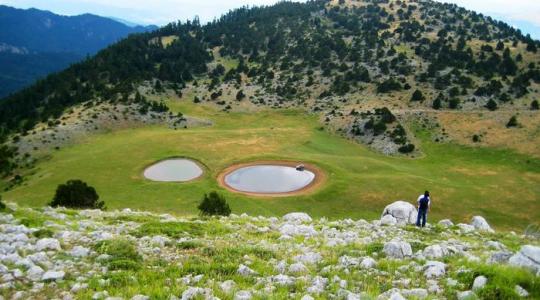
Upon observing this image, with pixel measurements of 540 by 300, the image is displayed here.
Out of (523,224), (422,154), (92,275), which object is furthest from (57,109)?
(92,275)

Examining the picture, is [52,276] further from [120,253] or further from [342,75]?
[342,75]

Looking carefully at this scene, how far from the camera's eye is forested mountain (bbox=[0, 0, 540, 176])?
4946 inches

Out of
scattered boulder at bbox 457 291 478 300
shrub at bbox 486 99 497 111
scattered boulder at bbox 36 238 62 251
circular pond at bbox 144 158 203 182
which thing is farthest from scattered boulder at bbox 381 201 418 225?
Result: shrub at bbox 486 99 497 111

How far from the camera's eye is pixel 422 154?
319 ft

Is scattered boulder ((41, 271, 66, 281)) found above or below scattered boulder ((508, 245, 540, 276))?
below

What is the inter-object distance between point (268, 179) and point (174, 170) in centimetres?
1653

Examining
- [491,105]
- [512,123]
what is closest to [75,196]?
[512,123]

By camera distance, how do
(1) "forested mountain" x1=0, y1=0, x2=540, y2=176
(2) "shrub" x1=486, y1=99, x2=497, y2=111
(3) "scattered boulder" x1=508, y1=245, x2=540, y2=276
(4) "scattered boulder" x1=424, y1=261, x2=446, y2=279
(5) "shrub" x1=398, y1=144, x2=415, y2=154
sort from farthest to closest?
1. (1) "forested mountain" x1=0, y1=0, x2=540, y2=176
2. (2) "shrub" x1=486, y1=99, x2=497, y2=111
3. (5) "shrub" x1=398, y1=144, x2=415, y2=154
4. (4) "scattered boulder" x1=424, y1=261, x2=446, y2=279
5. (3) "scattered boulder" x1=508, y1=245, x2=540, y2=276

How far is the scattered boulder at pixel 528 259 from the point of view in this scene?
1220cm

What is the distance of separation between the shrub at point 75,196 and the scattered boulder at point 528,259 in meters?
36.1

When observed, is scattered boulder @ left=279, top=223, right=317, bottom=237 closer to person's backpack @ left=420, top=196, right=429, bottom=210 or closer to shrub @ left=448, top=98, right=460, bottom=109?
person's backpack @ left=420, top=196, right=429, bottom=210

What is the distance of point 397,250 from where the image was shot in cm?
1501

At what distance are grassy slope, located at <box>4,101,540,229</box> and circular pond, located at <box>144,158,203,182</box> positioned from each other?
1850 millimetres

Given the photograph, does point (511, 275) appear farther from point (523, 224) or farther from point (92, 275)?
point (523, 224)
